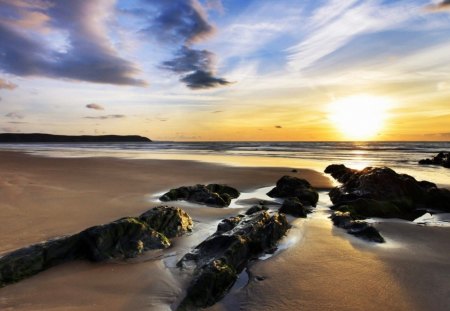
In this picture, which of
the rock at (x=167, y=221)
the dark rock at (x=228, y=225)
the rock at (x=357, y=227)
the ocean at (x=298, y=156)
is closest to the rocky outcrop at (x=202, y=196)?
the rock at (x=167, y=221)

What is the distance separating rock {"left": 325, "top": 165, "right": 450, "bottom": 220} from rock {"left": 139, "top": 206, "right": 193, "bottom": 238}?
456 centimetres

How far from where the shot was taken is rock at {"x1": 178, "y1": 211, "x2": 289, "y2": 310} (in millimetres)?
4400

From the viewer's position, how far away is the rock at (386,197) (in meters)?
9.31

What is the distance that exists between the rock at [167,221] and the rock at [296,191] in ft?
14.9

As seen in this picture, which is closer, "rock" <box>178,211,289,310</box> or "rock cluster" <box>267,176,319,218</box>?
"rock" <box>178,211,289,310</box>

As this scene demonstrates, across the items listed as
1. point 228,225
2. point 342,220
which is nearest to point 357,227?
point 342,220

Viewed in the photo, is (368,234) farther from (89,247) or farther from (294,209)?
(89,247)

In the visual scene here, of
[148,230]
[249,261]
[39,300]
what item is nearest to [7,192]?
[148,230]

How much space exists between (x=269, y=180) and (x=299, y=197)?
538 centimetres

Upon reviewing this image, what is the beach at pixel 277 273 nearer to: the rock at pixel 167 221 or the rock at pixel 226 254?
the rock at pixel 226 254

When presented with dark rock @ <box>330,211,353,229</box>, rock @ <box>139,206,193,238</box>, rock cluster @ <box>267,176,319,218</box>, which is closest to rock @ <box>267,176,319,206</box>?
rock cluster @ <box>267,176,319,218</box>

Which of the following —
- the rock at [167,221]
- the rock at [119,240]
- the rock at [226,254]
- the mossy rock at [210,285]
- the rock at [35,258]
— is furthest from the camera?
the rock at [167,221]

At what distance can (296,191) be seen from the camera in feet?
35.4

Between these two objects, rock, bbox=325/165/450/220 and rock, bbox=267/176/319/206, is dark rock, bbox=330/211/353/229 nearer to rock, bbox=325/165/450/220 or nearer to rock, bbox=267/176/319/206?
rock, bbox=325/165/450/220
